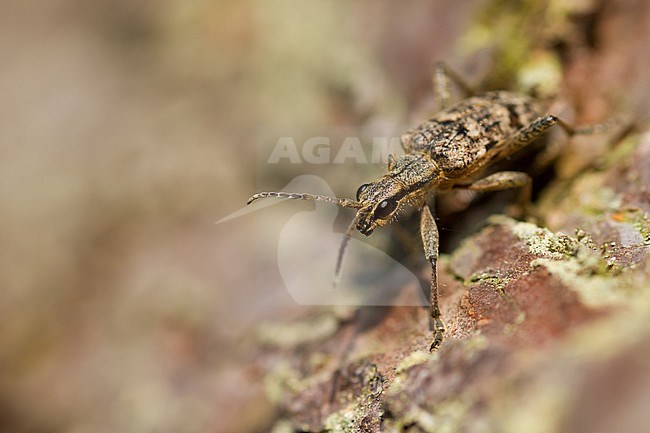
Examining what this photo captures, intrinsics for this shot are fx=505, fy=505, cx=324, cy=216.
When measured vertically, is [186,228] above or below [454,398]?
above

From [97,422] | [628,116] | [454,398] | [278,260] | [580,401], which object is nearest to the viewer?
[580,401]

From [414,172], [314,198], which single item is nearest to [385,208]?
[414,172]

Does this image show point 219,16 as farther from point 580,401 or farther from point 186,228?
point 580,401

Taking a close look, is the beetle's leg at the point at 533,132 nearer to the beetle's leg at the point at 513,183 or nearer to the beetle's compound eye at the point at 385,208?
the beetle's leg at the point at 513,183

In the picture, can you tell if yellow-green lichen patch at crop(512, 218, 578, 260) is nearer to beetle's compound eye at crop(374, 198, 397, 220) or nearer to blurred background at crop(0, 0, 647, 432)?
beetle's compound eye at crop(374, 198, 397, 220)

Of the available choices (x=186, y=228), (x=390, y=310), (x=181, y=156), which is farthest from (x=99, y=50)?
(x=390, y=310)

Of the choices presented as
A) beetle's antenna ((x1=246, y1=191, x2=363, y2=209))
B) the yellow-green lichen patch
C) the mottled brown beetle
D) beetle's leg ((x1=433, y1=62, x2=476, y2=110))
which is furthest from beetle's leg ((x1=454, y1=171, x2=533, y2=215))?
beetle's antenna ((x1=246, y1=191, x2=363, y2=209))

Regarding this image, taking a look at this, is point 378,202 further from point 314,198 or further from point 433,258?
point 433,258

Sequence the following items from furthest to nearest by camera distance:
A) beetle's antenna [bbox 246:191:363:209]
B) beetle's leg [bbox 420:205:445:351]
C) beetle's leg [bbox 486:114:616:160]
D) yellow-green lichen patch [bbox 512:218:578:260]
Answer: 1. beetle's leg [bbox 486:114:616:160]
2. beetle's antenna [bbox 246:191:363:209]
3. beetle's leg [bbox 420:205:445:351]
4. yellow-green lichen patch [bbox 512:218:578:260]
